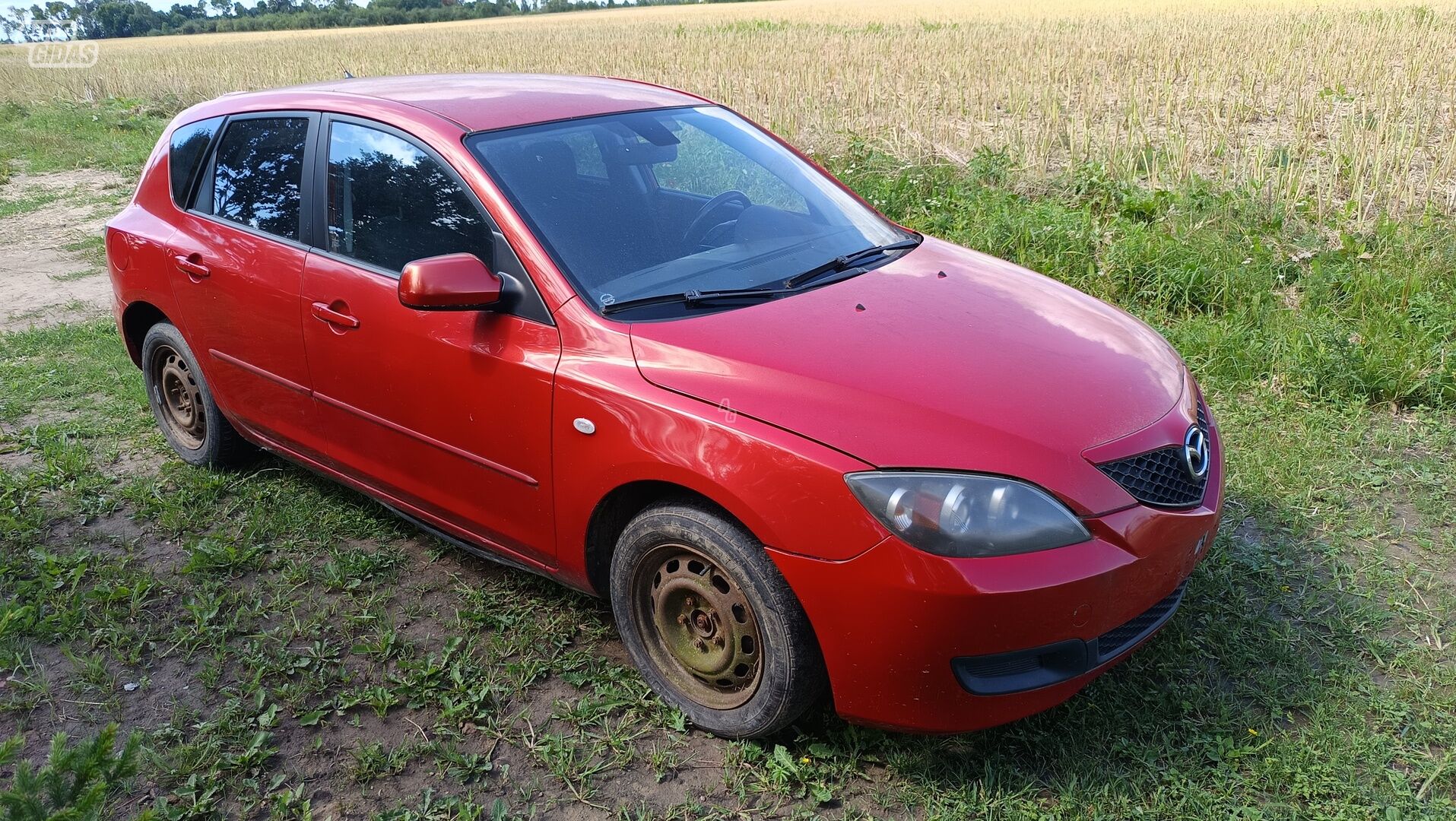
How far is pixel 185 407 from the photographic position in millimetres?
4758

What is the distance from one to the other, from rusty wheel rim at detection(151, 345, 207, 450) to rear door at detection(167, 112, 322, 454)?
360 millimetres

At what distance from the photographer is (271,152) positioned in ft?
13.0

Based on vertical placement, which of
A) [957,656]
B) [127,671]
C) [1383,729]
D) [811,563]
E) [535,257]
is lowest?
[127,671]

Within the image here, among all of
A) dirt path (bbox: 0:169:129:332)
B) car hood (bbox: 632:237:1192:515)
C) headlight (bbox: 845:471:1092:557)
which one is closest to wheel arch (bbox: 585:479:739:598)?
car hood (bbox: 632:237:1192:515)

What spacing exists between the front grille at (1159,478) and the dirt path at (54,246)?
7.47 meters

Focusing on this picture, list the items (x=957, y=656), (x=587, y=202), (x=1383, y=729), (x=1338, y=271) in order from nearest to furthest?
(x=957, y=656) < (x=1383, y=729) < (x=587, y=202) < (x=1338, y=271)

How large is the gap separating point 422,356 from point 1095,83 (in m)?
9.79

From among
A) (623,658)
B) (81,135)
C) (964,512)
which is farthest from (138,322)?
(81,135)

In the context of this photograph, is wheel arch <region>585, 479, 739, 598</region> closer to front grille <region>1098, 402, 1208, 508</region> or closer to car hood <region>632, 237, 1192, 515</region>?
car hood <region>632, 237, 1192, 515</region>

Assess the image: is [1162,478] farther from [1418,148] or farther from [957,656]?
[1418,148]

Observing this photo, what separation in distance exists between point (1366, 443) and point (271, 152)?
471cm

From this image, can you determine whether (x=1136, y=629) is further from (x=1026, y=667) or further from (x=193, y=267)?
(x=193, y=267)

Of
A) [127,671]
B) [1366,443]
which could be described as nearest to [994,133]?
[1366,443]

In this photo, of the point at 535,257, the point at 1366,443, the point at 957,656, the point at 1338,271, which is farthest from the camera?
the point at 1338,271
